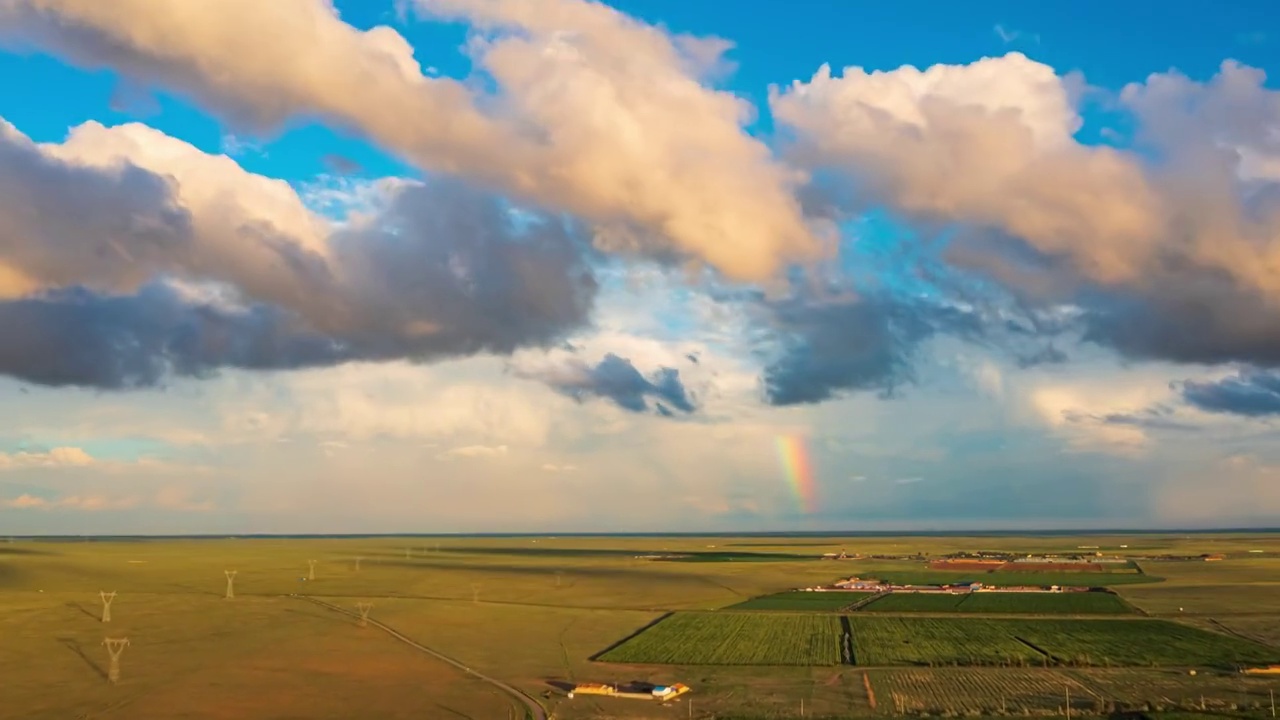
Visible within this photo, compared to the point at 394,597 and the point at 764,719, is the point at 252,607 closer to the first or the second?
the point at 394,597

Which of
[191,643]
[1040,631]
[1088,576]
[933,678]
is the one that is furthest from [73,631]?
[1088,576]

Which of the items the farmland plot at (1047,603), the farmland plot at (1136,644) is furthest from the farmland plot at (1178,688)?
the farmland plot at (1047,603)

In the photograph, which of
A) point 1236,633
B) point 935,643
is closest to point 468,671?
point 935,643

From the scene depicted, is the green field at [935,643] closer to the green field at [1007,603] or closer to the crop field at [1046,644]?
the crop field at [1046,644]

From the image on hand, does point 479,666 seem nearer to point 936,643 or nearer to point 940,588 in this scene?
point 936,643

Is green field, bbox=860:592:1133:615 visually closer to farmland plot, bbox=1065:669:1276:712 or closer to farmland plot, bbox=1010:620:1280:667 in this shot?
farmland plot, bbox=1010:620:1280:667

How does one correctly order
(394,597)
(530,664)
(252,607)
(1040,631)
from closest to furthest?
(530,664), (1040,631), (252,607), (394,597)
